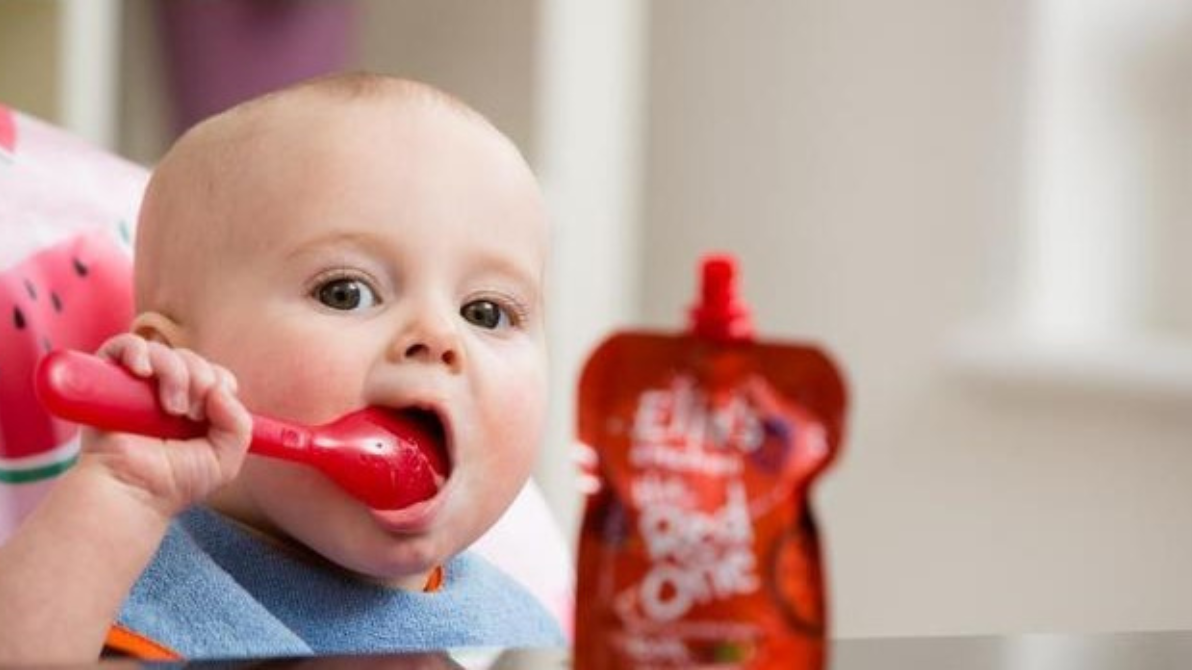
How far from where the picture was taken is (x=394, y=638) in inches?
37.4

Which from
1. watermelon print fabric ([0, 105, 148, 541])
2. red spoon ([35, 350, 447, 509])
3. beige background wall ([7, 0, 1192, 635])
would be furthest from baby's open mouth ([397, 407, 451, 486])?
beige background wall ([7, 0, 1192, 635])

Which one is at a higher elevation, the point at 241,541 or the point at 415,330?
the point at 415,330

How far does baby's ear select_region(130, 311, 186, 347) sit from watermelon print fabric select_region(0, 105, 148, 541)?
13 cm

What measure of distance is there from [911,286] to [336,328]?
1736mm

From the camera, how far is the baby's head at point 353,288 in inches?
35.0

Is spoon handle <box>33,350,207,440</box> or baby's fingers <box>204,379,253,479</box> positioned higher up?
spoon handle <box>33,350,207,440</box>

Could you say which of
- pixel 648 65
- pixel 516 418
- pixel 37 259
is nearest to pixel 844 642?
pixel 516 418

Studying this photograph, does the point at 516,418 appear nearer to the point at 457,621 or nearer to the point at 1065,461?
the point at 457,621

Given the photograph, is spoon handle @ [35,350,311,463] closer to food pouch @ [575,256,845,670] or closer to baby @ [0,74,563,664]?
baby @ [0,74,563,664]

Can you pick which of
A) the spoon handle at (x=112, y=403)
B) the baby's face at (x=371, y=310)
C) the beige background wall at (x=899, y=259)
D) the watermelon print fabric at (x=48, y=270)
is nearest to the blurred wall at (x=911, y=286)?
the beige background wall at (x=899, y=259)

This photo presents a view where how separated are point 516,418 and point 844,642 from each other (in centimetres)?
22

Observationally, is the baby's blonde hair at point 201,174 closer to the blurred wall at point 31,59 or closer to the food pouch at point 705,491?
the food pouch at point 705,491

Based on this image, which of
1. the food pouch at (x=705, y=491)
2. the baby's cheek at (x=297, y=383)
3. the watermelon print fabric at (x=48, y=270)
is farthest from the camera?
the watermelon print fabric at (x=48, y=270)

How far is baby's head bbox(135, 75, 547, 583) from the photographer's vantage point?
2.92ft
